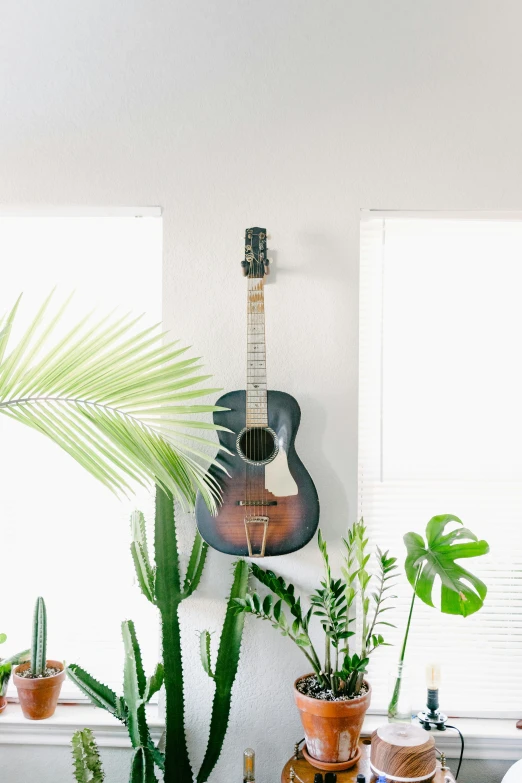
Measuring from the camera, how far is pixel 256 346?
1.99 meters

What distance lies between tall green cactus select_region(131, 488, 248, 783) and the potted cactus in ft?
1.11

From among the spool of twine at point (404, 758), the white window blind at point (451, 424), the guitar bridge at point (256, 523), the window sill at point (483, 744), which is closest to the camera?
the spool of twine at point (404, 758)

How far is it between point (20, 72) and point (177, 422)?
129cm

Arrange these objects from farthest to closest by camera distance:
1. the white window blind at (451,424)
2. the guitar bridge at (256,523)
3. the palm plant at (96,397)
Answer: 1. the white window blind at (451,424)
2. the guitar bridge at (256,523)
3. the palm plant at (96,397)

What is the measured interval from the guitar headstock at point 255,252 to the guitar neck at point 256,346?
0.03 m

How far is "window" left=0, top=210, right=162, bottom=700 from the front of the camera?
2191mm

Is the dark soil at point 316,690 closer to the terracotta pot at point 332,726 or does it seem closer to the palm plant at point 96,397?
the terracotta pot at point 332,726

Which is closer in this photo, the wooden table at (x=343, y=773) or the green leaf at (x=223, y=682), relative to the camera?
the wooden table at (x=343, y=773)

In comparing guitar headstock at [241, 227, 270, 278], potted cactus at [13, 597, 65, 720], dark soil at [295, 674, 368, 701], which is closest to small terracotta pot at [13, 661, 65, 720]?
potted cactus at [13, 597, 65, 720]

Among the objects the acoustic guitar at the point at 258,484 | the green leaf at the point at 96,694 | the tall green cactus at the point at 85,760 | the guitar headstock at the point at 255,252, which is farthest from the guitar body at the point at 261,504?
the tall green cactus at the point at 85,760

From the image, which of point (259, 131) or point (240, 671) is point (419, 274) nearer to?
point (259, 131)

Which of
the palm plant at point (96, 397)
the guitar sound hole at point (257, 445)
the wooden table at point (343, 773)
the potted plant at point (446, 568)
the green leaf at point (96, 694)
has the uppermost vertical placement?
the palm plant at point (96, 397)

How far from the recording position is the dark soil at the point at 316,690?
6.03ft

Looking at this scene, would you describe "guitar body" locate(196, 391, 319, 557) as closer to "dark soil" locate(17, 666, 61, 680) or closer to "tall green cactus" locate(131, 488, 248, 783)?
"tall green cactus" locate(131, 488, 248, 783)
